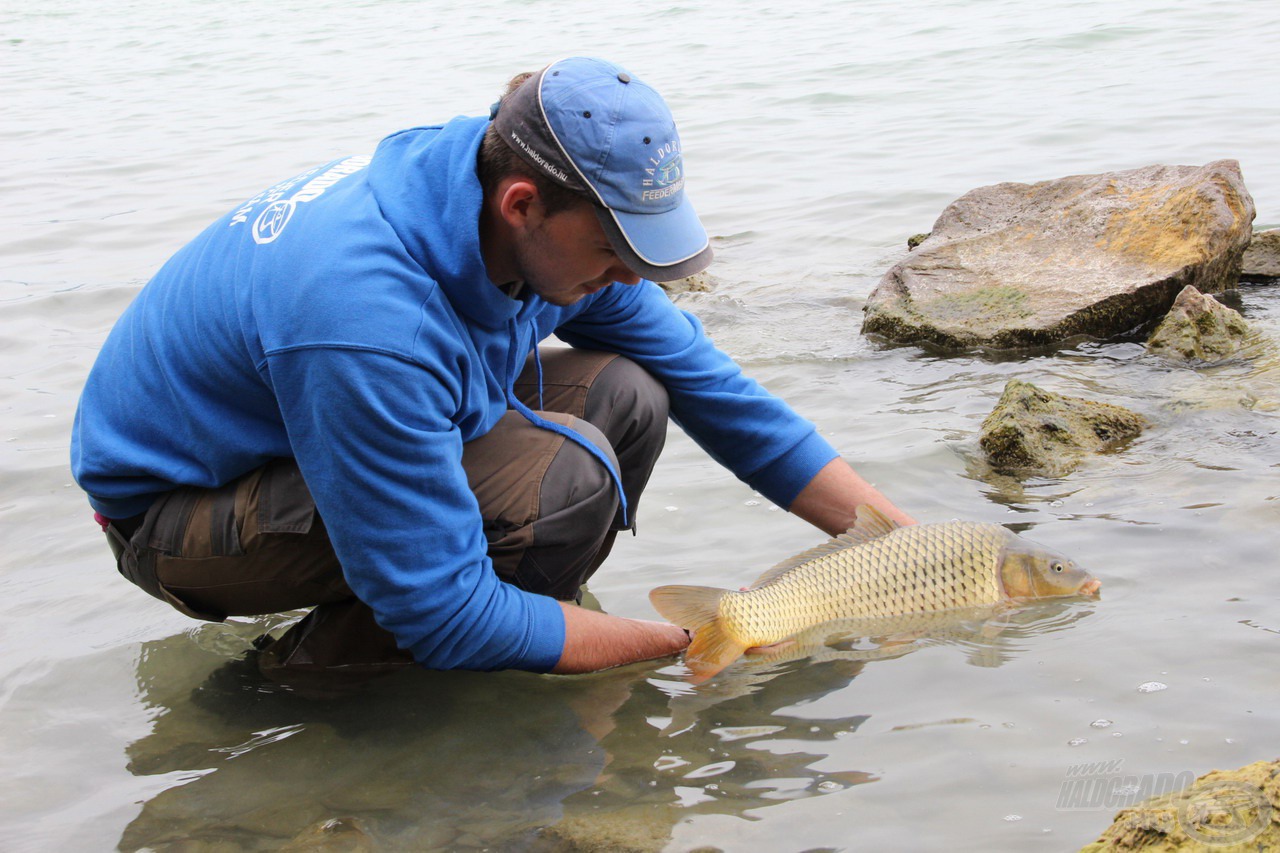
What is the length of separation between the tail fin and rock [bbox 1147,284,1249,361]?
111 inches

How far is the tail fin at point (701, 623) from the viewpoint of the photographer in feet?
9.80

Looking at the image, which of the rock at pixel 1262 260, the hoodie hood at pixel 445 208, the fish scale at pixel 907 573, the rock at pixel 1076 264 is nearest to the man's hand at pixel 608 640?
the fish scale at pixel 907 573

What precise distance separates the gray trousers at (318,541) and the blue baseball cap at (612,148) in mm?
680

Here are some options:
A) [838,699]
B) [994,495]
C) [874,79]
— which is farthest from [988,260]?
[874,79]

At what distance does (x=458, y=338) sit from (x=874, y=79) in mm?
11060

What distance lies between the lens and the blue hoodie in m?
2.45

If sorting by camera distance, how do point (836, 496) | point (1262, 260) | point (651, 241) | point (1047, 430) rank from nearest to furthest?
point (651, 241)
point (836, 496)
point (1047, 430)
point (1262, 260)

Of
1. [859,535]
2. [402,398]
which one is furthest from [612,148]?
[859,535]

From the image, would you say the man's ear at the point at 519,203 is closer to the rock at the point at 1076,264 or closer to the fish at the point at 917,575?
the fish at the point at 917,575

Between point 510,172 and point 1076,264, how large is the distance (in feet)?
12.8

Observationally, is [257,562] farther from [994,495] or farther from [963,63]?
[963,63]

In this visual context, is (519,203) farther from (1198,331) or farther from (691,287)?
(691,287)

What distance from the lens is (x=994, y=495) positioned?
4.00m

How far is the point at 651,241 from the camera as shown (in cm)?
253
